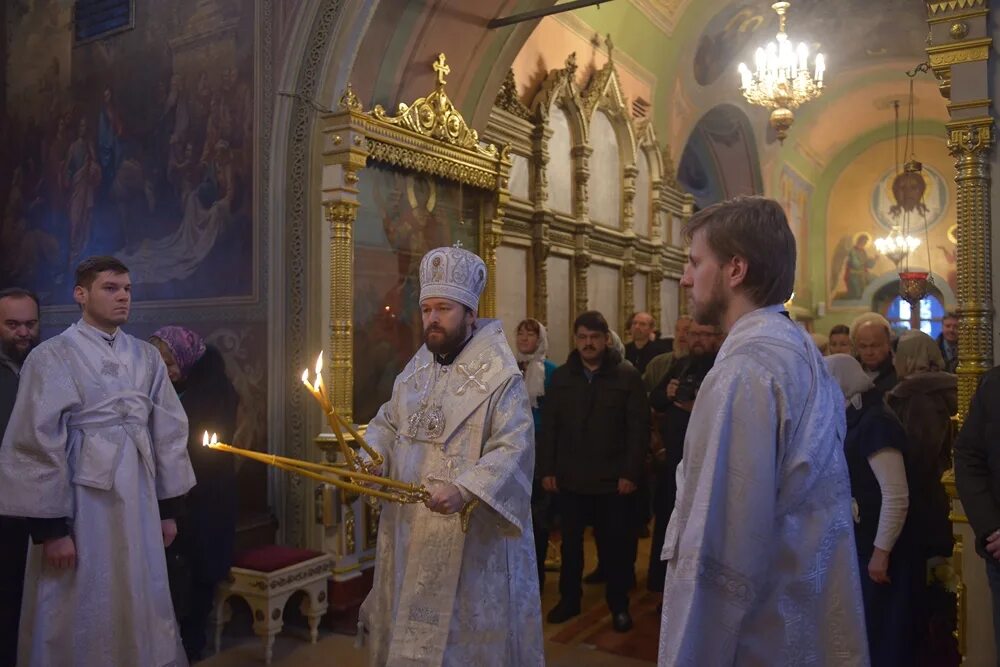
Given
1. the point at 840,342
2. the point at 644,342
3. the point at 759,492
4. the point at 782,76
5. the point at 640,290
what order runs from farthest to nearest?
the point at 640,290 < the point at 782,76 < the point at 644,342 < the point at 840,342 < the point at 759,492

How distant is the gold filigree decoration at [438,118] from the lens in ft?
19.0

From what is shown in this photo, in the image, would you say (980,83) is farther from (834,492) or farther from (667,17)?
(667,17)

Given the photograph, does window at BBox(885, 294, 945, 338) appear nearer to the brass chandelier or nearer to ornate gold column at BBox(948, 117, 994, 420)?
the brass chandelier

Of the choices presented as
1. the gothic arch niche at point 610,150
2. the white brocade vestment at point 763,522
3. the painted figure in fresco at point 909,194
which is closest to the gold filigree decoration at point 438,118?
the gothic arch niche at point 610,150

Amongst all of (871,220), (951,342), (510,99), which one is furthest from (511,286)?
(871,220)

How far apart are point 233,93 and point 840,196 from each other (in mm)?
16349

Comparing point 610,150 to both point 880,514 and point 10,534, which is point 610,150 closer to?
point 880,514

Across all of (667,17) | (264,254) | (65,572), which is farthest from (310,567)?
(667,17)

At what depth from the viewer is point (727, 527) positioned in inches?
63.8

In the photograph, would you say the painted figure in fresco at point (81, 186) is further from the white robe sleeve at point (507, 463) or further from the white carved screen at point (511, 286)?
the white robe sleeve at point (507, 463)

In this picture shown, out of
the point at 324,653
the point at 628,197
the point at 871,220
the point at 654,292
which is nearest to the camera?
the point at 324,653

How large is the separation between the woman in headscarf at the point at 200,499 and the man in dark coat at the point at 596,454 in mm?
1889

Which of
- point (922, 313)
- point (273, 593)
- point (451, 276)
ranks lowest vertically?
point (273, 593)

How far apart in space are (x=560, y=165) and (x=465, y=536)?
6212mm
